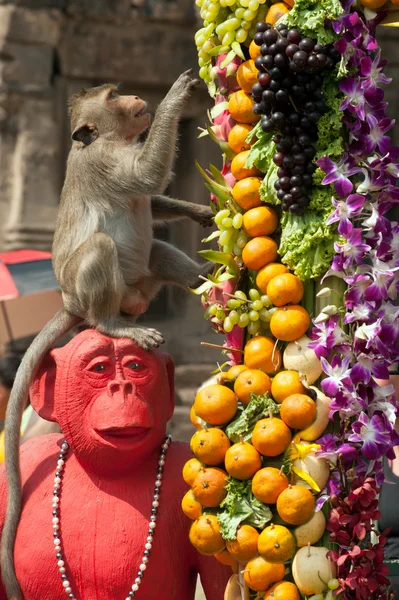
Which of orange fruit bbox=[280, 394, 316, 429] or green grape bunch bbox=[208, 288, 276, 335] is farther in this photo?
green grape bunch bbox=[208, 288, 276, 335]

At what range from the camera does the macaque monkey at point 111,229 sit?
3.67 meters

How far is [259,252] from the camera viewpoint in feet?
10.2

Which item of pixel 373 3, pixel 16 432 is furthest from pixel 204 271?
pixel 373 3

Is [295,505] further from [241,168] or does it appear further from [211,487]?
[241,168]

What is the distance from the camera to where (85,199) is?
13.4ft

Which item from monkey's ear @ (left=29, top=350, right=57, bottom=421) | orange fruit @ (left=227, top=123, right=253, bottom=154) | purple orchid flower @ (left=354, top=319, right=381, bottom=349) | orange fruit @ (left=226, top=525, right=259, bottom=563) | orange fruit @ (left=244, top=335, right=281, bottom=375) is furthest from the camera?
monkey's ear @ (left=29, top=350, right=57, bottom=421)

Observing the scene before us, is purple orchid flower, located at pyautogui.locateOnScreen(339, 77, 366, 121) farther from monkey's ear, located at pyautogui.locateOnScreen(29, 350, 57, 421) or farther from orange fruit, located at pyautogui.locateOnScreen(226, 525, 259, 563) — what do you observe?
monkey's ear, located at pyautogui.locateOnScreen(29, 350, 57, 421)

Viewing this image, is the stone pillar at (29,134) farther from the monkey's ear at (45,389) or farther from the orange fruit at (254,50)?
the orange fruit at (254,50)

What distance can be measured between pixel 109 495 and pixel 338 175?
4.23 ft

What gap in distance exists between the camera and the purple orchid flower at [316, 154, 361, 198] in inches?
116

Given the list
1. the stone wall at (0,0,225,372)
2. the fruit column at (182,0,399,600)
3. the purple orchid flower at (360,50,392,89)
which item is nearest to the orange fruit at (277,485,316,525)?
the fruit column at (182,0,399,600)

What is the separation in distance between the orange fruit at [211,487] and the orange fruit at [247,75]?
46.4 inches

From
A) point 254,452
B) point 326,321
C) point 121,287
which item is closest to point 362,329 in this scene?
point 326,321

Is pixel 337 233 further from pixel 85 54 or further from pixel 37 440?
pixel 85 54
